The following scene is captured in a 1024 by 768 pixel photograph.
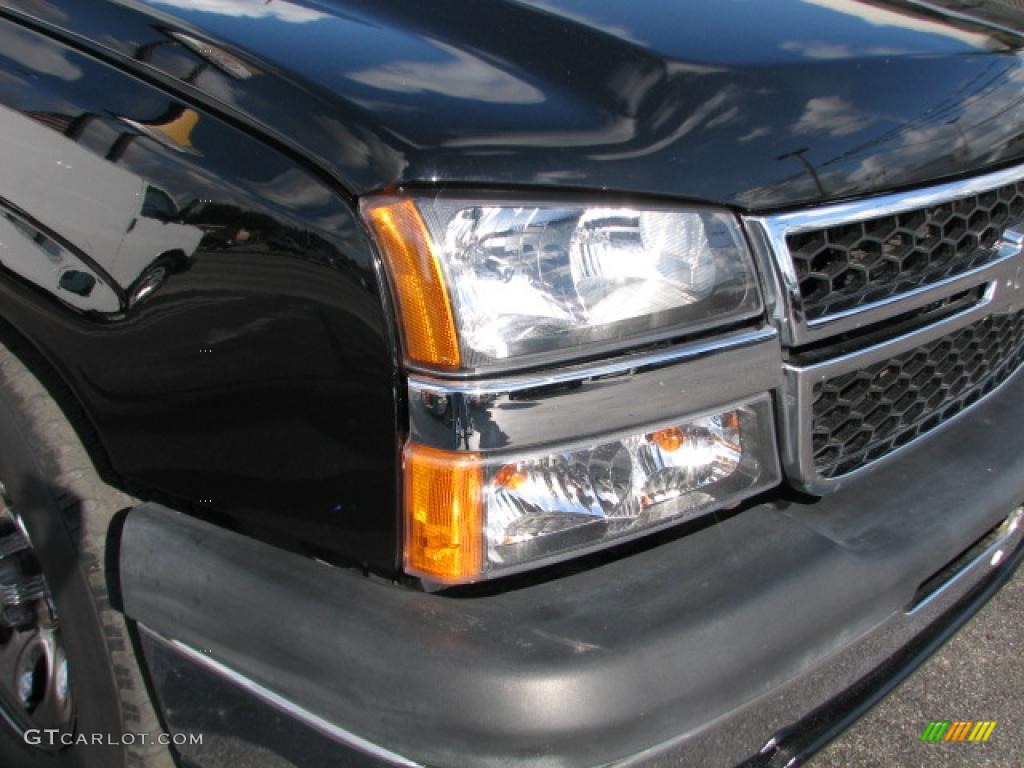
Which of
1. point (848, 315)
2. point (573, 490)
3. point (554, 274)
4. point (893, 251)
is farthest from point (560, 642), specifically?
point (893, 251)

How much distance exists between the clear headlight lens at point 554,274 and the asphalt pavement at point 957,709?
1.10m

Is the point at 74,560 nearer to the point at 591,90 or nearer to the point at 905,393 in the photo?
the point at 591,90

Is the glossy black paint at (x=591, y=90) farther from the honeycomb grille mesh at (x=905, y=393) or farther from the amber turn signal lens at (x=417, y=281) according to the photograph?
the honeycomb grille mesh at (x=905, y=393)

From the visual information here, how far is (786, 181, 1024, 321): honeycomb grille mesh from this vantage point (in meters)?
1.49

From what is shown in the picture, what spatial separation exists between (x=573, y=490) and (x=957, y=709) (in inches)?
58.4

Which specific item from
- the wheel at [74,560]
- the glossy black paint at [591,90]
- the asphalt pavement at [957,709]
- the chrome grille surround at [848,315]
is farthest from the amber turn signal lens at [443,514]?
the asphalt pavement at [957,709]

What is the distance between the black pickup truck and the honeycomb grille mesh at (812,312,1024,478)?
0.01 m

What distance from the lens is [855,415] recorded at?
1.64 meters

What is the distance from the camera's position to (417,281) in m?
1.25

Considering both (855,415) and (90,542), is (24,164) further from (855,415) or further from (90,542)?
(855,415)

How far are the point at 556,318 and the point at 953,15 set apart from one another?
1304 millimetres

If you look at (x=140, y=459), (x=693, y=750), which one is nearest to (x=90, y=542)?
(x=140, y=459)

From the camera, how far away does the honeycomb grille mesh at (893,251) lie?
149 centimetres

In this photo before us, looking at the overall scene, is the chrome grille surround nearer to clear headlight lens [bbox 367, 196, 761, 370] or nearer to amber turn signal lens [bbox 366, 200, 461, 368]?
clear headlight lens [bbox 367, 196, 761, 370]
